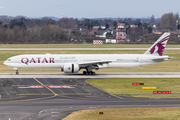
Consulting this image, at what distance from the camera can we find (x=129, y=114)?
26.0 m

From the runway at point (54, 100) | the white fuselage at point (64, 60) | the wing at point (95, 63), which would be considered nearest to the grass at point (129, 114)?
the runway at point (54, 100)

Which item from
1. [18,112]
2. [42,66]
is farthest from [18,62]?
[18,112]

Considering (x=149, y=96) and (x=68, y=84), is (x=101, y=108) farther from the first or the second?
(x=68, y=84)

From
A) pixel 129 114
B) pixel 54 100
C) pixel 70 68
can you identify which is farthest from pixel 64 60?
pixel 129 114

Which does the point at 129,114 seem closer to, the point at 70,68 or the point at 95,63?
the point at 70,68

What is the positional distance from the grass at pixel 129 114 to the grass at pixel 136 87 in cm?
725

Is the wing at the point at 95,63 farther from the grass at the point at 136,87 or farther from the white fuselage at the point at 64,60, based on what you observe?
the grass at the point at 136,87

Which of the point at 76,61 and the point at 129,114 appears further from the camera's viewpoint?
the point at 76,61

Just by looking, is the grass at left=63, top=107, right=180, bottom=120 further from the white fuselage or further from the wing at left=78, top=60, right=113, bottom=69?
the white fuselage

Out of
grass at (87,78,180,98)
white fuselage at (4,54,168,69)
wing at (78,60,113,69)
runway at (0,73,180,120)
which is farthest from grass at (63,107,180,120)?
white fuselage at (4,54,168,69)

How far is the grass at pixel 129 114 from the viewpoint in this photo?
979 inches

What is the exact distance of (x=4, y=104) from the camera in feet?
97.3

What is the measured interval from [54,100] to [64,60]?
21176mm

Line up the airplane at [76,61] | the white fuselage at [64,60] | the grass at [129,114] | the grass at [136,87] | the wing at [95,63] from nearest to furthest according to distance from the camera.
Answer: the grass at [129,114], the grass at [136,87], the wing at [95,63], the airplane at [76,61], the white fuselage at [64,60]
